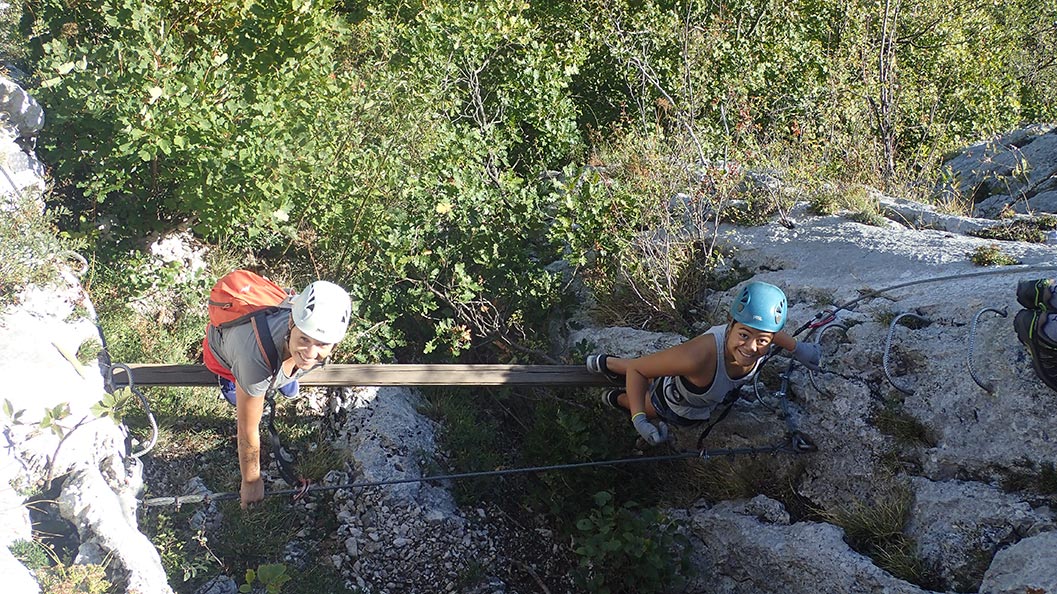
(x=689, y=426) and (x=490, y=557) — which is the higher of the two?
(x=689, y=426)

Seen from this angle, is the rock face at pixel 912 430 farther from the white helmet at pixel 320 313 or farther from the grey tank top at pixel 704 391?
the white helmet at pixel 320 313

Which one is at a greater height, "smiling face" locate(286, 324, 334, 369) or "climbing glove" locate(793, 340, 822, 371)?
"smiling face" locate(286, 324, 334, 369)

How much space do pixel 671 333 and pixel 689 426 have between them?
3.25 ft

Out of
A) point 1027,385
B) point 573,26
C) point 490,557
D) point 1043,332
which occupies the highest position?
point 573,26

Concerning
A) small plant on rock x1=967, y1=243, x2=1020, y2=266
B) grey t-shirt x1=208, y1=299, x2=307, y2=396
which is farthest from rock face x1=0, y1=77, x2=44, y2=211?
small plant on rock x1=967, y1=243, x2=1020, y2=266

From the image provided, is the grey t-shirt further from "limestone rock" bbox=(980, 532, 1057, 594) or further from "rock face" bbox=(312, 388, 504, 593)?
"limestone rock" bbox=(980, 532, 1057, 594)

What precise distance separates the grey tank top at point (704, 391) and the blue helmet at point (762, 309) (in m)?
0.29

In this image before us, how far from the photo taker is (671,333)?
→ 20.8ft

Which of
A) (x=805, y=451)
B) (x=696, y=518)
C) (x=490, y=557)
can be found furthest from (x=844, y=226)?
(x=490, y=557)

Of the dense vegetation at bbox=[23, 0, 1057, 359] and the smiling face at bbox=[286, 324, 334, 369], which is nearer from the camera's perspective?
the smiling face at bbox=[286, 324, 334, 369]

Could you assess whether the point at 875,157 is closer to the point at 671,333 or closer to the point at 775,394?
the point at 671,333

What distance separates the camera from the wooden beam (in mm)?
5152

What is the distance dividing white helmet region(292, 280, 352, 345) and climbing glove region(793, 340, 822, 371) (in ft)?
9.35

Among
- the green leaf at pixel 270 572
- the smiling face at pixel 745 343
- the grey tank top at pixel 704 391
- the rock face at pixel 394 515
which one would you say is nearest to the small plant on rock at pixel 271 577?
the green leaf at pixel 270 572
